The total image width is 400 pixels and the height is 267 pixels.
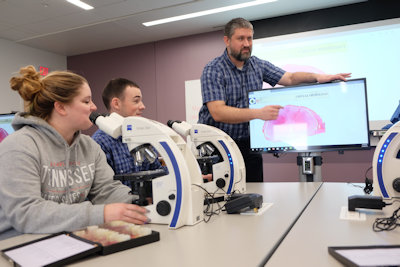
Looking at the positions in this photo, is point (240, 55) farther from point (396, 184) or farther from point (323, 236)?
point (323, 236)

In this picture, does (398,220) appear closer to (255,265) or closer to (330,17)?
(255,265)

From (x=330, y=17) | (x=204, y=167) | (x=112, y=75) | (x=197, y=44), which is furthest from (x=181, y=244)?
(x=112, y=75)

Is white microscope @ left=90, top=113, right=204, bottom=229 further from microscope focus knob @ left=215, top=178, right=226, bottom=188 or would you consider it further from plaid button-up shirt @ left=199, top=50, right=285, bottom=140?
plaid button-up shirt @ left=199, top=50, right=285, bottom=140

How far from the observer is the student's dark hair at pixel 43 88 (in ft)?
3.90

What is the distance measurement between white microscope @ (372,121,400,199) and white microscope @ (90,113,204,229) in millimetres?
788

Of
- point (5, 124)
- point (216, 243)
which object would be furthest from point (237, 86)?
point (5, 124)

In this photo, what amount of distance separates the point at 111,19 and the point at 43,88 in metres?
3.28

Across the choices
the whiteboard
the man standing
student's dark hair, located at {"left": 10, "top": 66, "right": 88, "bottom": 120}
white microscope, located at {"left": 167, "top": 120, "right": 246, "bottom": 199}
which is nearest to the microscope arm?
student's dark hair, located at {"left": 10, "top": 66, "right": 88, "bottom": 120}

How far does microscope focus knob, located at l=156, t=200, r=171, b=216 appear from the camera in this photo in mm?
1068

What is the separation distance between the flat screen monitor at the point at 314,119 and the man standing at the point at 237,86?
9 cm

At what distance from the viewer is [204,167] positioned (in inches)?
59.9

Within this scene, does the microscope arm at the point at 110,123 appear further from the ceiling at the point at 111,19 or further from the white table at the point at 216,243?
the ceiling at the point at 111,19

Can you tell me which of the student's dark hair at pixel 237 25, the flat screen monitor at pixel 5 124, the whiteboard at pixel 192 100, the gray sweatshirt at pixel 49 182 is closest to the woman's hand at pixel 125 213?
the gray sweatshirt at pixel 49 182

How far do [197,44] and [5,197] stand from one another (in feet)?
13.9
